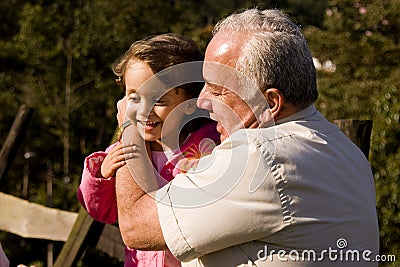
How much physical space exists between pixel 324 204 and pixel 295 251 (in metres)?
0.16

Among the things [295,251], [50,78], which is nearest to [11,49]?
[50,78]

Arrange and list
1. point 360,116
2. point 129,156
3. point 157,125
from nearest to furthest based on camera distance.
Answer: point 129,156, point 157,125, point 360,116

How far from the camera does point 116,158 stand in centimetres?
263

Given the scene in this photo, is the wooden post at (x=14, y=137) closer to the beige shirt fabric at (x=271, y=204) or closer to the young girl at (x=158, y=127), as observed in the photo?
the young girl at (x=158, y=127)

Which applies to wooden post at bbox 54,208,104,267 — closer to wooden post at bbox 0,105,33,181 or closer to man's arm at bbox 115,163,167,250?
wooden post at bbox 0,105,33,181

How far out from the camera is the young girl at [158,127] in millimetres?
2744

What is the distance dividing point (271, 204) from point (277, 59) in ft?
1.42

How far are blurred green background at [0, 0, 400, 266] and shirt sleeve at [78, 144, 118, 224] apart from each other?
14.2 feet

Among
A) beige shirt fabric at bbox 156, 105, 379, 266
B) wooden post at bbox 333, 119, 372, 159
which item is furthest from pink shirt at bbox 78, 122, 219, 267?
wooden post at bbox 333, 119, 372, 159

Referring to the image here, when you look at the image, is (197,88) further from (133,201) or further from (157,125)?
(133,201)

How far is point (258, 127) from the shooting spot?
238 centimetres

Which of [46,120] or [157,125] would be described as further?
[46,120]

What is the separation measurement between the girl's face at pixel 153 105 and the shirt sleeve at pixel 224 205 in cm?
51

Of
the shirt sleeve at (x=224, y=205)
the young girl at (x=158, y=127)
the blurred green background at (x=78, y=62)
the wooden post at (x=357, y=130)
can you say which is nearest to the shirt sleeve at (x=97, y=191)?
the young girl at (x=158, y=127)
